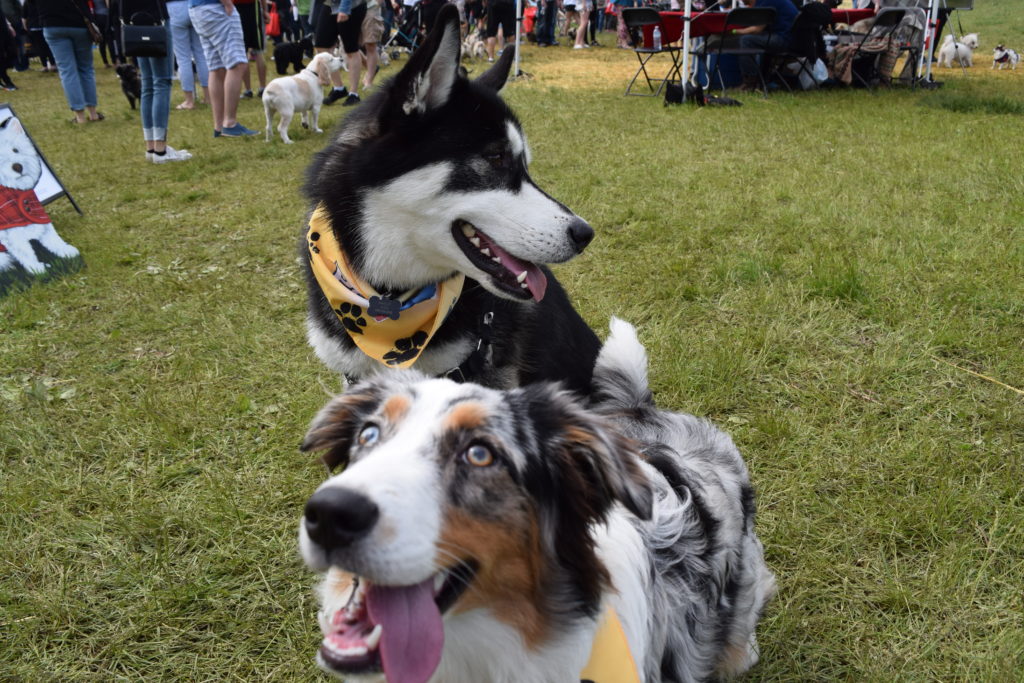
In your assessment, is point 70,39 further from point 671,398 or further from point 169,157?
point 671,398

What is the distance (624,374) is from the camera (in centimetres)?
260

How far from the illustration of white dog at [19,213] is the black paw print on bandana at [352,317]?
3.85m

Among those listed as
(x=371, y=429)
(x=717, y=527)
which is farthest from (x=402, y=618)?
(x=717, y=527)

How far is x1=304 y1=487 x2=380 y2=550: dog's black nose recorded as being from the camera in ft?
4.42

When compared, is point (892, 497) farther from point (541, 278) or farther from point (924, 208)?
point (924, 208)

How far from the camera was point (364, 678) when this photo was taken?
156cm

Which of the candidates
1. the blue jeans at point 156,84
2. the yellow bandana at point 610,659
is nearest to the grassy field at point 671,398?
the yellow bandana at point 610,659

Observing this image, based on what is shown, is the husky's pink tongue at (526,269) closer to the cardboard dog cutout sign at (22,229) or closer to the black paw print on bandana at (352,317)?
the black paw print on bandana at (352,317)

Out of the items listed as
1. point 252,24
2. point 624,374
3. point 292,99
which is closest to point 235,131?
point 292,99

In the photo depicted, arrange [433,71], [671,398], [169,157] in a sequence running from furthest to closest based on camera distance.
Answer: [169,157], [671,398], [433,71]

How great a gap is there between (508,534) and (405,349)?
4.04 ft

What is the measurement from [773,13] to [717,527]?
10.7 m

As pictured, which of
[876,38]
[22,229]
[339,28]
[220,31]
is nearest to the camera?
[22,229]

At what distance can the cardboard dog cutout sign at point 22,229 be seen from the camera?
17.1 feet
